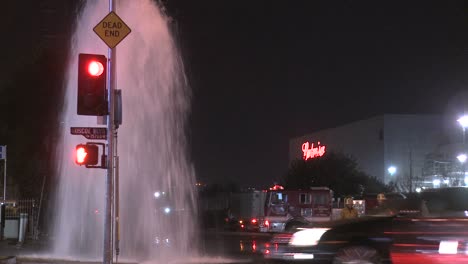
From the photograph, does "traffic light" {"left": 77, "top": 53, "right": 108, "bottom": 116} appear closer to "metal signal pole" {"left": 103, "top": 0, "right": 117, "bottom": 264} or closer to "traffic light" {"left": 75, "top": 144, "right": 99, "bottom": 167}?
"metal signal pole" {"left": 103, "top": 0, "right": 117, "bottom": 264}

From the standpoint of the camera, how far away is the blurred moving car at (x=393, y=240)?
952 cm

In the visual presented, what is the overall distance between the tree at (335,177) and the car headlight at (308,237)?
4908cm

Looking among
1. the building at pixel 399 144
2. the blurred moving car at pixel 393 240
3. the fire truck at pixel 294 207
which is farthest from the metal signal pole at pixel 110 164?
the building at pixel 399 144

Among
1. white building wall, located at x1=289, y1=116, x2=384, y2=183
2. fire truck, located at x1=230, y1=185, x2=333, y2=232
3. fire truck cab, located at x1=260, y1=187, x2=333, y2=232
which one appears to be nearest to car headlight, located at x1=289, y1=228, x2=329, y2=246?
fire truck, located at x1=230, y1=185, x2=333, y2=232

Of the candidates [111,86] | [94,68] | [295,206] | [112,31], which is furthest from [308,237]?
[295,206]

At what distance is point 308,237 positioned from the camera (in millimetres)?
10461

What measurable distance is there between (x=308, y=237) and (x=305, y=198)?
16905 mm

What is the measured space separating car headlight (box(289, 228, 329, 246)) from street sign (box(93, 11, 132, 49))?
511cm

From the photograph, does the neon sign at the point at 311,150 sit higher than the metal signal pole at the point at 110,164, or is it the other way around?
the neon sign at the point at 311,150

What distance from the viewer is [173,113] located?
18.5 meters

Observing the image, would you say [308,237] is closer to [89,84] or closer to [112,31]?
[89,84]

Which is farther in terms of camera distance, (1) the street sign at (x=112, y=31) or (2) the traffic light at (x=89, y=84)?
(1) the street sign at (x=112, y=31)

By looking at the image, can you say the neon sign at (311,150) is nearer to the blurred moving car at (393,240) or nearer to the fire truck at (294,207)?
the fire truck at (294,207)

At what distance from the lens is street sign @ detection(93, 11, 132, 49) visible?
11445mm
